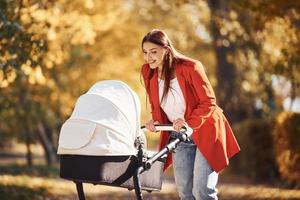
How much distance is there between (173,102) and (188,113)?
18cm

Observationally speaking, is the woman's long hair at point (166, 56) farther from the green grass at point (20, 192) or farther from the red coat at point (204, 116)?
the green grass at point (20, 192)

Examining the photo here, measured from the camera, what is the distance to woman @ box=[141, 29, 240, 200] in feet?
17.9

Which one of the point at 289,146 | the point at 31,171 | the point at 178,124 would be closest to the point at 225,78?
the point at 31,171

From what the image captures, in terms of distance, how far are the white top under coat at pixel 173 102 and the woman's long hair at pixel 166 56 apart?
46 millimetres

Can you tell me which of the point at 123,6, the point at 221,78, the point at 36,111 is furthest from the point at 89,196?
the point at 123,6

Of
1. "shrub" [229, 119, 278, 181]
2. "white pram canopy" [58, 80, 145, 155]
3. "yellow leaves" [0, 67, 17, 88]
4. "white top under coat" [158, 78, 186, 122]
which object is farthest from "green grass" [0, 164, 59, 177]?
"white pram canopy" [58, 80, 145, 155]

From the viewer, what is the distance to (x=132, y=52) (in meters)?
23.0

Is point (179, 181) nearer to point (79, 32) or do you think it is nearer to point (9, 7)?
point (9, 7)

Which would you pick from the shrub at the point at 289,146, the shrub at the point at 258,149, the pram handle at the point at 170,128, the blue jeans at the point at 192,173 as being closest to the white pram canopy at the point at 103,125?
the pram handle at the point at 170,128

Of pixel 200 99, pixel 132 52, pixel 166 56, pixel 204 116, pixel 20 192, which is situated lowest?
pixel 20 192

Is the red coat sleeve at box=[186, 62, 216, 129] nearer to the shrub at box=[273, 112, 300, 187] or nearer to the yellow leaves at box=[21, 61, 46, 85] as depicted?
the yellow leaves at box=[21, 61, 46, 85]

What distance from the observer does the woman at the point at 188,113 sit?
5.44m

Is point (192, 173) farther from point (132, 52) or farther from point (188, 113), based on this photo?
point (132, 52)

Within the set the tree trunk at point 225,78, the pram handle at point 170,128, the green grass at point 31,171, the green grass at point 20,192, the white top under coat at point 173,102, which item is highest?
the white top under coat at point 173,102
